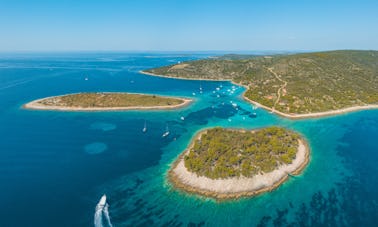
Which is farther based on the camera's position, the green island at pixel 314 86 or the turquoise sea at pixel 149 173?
the green island at pixel 314 86

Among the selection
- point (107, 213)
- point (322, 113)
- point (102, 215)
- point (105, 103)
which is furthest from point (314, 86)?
point (102, 215)

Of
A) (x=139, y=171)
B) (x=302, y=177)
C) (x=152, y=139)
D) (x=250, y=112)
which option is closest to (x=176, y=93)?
(x=250, y=112)

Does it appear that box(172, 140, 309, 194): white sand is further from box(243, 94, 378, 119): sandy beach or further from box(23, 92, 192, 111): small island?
box(23, 92, 192, 111): small island

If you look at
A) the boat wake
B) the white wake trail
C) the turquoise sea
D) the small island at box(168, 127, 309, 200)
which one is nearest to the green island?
the turquoise sea

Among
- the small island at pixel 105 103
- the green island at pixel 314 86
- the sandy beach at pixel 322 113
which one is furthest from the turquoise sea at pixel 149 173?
the green island at pixel 314 86

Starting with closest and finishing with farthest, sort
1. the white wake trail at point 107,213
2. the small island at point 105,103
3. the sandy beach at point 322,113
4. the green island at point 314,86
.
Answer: the white wake trail at point 107,213
the sandy beach at point 322,113
the green island at point 314,86
the small island at point 105,103

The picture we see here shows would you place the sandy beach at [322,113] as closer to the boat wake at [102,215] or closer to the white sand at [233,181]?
the white sand at [233,181]

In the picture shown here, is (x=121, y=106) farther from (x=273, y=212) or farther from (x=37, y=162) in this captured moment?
(x=273, y=212)
